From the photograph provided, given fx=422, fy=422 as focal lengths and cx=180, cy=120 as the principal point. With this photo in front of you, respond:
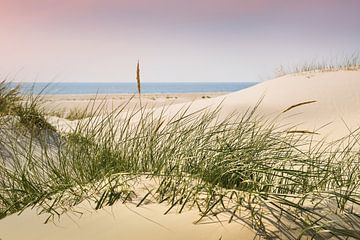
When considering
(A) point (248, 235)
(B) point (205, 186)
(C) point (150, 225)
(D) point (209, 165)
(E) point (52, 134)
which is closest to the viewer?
(A) point (248, 235)

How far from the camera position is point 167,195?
1913 millimetres

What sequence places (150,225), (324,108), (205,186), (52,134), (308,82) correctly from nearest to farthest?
(150,225), (205,186), (52,134), (324,108), (308,82)

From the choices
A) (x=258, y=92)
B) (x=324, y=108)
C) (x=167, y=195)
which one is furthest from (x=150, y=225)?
(x=258, y=92)

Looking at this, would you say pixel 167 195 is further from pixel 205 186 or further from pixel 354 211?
pixel 354 211

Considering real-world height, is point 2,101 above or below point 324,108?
above

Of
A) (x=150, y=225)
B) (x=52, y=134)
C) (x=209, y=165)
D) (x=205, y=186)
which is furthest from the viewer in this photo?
(x=52, y=134)

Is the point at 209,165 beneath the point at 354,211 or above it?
above

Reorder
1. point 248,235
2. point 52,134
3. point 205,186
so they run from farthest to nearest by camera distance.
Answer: point 52,134
point 205,186
point 248,235

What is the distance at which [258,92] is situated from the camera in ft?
31.7

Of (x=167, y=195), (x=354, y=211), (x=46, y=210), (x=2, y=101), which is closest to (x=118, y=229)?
(x=167, y=195)

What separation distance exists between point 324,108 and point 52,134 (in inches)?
214

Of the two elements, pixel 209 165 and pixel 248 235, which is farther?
pixel 209 165

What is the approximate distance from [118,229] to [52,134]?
3.43m

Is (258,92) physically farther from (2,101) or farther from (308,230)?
(308,230)
